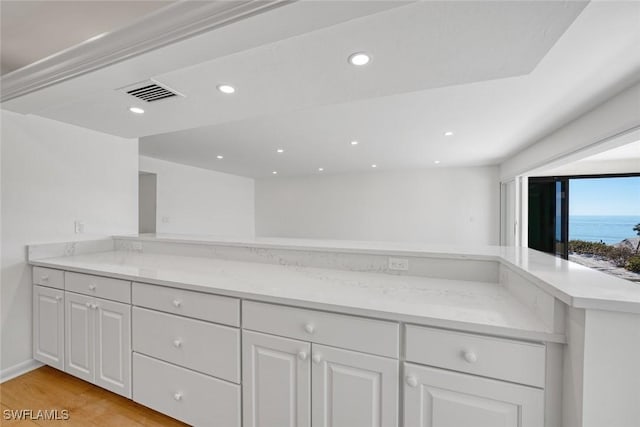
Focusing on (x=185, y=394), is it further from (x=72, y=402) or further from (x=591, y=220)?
(x=591, y=220)

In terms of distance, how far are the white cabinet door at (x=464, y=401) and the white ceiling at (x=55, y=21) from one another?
6.73ft

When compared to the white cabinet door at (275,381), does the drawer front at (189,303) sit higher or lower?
higher

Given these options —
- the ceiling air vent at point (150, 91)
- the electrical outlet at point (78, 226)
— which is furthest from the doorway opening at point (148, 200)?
the ceiling air vent at point (150, 91)

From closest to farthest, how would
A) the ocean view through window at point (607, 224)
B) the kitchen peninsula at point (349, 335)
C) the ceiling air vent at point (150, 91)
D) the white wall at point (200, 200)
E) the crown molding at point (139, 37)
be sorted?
1. the kitchen peninsula at point (349, 335)
2. the crown molding at point (139, 37)
3. the ceiling air vent at point (150, 91)
4. the ocean view through window at point (607, 224)
5. the white wall at point (200, 200)

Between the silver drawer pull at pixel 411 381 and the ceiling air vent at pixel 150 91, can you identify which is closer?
the silver drawer pull at pixel 411 381

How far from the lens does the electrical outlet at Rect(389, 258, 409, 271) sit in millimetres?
1657

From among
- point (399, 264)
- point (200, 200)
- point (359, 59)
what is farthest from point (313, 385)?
point (200, 200)

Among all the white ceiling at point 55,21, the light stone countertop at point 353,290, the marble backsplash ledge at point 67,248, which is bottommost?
the light stone countertop at point 353,290

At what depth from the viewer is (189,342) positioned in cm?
145

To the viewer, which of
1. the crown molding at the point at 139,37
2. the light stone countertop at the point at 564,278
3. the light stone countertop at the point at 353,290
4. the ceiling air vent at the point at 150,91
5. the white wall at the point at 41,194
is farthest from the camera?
the white wall at the point at 41,194

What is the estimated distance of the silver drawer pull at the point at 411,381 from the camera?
1021 mm

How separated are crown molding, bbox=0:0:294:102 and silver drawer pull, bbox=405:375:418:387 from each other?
1499 millimetres

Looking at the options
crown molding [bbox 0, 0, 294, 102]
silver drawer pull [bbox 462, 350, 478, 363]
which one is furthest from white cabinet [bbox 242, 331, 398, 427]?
crown molding [bbox 0, 0, 294, 102]

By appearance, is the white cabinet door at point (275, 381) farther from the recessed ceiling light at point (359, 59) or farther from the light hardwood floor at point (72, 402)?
the recessed ceiling light at point (359, 59)
